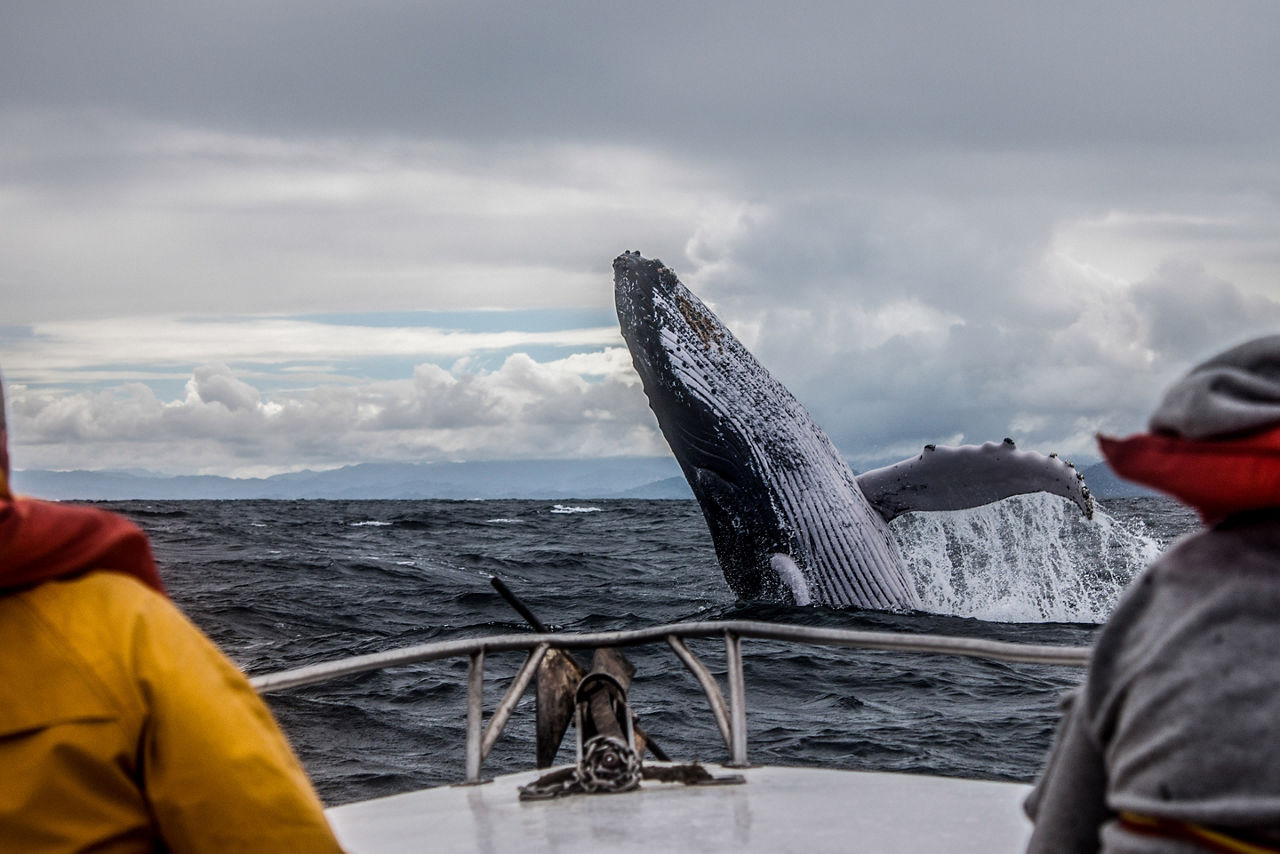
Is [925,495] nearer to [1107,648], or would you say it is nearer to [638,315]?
[638,315]

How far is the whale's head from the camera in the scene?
940cm

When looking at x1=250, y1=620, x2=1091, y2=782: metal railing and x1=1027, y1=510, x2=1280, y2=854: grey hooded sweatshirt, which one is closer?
x1=1027, y1=510, x2=1280, y2=854: grey hooded sweatshirt

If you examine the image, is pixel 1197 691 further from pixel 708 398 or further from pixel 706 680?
pixel 708 398

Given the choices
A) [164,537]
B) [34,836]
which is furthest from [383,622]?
[164,537]

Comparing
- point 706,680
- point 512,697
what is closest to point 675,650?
point 706,680

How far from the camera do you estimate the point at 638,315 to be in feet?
30.7

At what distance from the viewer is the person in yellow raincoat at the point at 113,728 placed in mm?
1134

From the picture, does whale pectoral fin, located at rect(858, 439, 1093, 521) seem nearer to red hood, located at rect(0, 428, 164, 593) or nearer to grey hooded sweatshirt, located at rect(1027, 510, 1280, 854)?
grey hooded sweatshirt, located at rect(1027, 510, 1280, 854)

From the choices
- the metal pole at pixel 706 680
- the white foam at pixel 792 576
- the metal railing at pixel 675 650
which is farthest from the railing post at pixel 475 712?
the white foam at pixel 792 576

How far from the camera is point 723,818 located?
3266 millimetres

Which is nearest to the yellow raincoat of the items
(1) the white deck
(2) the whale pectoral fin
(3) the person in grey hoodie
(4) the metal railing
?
Result: (3) the person in grey hoodie

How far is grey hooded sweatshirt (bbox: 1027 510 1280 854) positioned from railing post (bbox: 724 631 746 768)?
8.07ft

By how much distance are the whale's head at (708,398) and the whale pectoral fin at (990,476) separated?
50.0 inches

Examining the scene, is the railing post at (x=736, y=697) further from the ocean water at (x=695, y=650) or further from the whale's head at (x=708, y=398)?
the whale's head at (x=708, y=398)
